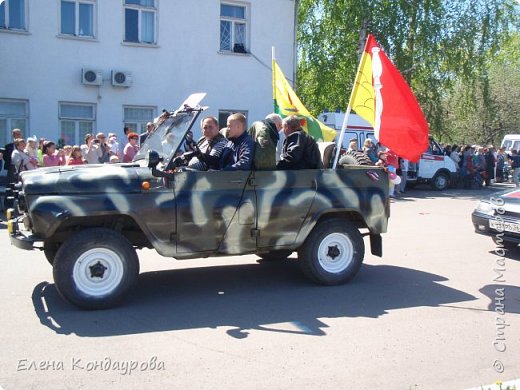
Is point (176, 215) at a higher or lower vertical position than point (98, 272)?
higher

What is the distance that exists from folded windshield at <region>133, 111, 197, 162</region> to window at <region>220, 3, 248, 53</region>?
1313 cm

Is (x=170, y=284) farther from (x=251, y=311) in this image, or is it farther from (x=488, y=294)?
(x=488, y=294)

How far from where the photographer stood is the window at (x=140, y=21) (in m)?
17.8

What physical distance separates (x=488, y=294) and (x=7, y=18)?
48.4ft

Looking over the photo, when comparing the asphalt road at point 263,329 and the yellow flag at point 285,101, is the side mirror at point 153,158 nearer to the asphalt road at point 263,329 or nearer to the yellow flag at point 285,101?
the asphalt road at point 263,329

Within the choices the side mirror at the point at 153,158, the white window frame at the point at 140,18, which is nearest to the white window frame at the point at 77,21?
the white window frame at the point at 140,18

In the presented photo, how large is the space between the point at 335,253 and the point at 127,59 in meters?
12.9

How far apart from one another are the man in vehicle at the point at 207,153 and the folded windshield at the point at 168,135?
0.18 meters

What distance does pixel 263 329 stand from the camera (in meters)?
5.36

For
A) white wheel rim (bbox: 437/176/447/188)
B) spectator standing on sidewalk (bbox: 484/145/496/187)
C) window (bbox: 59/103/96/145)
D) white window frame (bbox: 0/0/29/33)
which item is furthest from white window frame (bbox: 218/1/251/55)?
spectator standing on sidewalk (bbox: 484/145/496/187)

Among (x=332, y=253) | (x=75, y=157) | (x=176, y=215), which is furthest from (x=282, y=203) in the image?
(x=75, y=157)

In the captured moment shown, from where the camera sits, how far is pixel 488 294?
266 inches

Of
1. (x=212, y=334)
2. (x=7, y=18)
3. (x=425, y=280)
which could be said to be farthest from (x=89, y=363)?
(x=7, y=18)

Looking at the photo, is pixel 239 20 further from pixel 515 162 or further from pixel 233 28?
pixel 515 162
